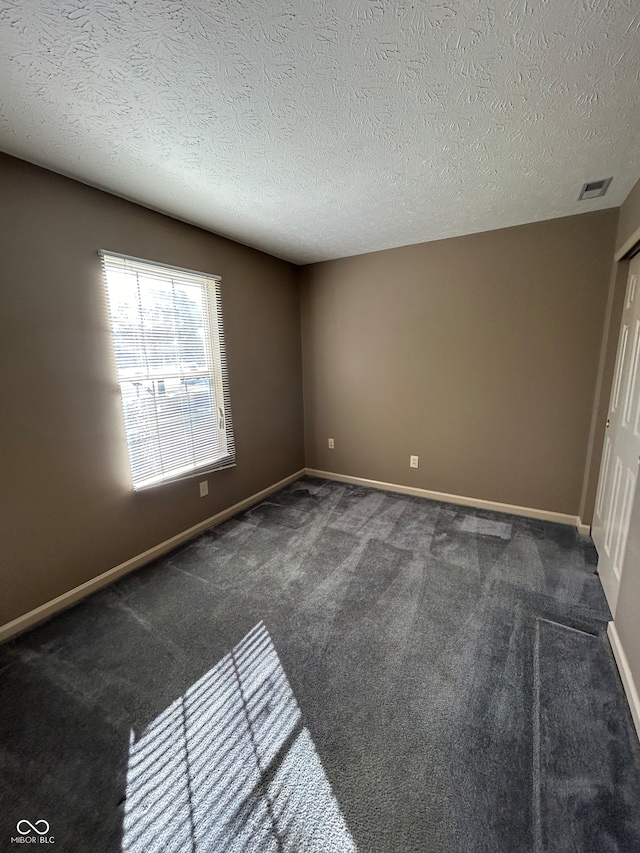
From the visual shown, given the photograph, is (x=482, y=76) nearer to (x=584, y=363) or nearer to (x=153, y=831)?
(x=584, y=363)

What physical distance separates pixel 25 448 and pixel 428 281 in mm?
3178

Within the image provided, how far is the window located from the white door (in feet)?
9.02

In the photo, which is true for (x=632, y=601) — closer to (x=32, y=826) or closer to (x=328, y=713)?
(x=328, y=713)

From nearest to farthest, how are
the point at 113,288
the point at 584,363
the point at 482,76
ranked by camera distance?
the point at 482,76 → the point at 113,288 → the point at 584,363

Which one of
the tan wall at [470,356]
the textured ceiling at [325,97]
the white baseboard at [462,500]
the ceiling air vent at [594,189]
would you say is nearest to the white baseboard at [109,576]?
the white baseboard at [462,500]

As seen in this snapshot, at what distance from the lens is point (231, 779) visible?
115 centimetres

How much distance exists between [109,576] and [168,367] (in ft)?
4.76

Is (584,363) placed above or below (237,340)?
below

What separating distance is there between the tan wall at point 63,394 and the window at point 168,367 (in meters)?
0.09

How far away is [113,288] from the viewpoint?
82.6 inches

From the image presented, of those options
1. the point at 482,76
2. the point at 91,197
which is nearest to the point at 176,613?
the point at 91,197

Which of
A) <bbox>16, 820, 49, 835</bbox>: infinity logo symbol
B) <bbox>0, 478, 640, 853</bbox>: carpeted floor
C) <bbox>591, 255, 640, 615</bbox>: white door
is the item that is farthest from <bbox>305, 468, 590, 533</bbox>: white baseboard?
<bbox>16, 820, 49, 835</bbox>: infinity logo symbol

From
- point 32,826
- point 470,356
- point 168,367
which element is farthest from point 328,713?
point 470,356

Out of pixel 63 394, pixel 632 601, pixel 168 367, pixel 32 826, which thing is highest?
pixel 168 367
